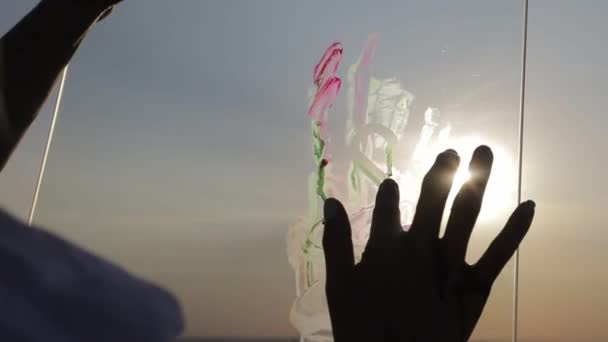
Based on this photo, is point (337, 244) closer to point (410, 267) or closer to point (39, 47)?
point (410, 267)

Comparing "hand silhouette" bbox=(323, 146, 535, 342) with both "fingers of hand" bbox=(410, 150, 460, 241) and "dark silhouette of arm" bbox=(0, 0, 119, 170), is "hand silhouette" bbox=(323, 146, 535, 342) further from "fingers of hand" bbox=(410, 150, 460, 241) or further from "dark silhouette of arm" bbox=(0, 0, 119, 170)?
"dark silhouette of arm" bbox=(0, 0, 119, 170)

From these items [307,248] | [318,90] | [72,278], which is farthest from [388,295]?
[318,90]

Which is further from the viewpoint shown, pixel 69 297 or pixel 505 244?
pixel 505 244

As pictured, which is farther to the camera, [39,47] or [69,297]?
[39,47]

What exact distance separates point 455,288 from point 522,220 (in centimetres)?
5

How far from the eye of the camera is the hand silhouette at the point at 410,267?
227 mm

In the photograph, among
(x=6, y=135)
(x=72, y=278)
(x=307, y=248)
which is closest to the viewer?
(x=72, y=278)

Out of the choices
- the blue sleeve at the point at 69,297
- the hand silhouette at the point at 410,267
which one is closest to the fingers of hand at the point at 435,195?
the hand silhouette at the point at 410,267

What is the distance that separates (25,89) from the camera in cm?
31

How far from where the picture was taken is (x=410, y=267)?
23cm

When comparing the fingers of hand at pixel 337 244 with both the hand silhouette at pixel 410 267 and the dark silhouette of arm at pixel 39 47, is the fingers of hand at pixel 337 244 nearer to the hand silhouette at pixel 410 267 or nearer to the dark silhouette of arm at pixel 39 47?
the hand silhouette at pixel 410 267

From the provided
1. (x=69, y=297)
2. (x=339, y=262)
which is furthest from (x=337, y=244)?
(x=69, y=297)

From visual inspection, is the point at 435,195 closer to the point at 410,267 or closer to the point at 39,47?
the point at 410,267

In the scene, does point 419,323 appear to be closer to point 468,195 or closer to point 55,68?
point 468,195
